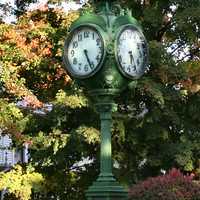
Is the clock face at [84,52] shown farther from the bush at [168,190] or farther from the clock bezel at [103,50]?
the bush at [168,190]

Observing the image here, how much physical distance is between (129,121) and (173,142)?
1355mm

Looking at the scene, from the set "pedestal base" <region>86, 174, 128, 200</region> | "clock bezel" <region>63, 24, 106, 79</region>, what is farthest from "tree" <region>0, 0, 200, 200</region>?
"pedestal base" <region>86, 174, 128, 200</region>

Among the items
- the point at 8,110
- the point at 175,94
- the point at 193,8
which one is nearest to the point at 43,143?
the point at 8,110

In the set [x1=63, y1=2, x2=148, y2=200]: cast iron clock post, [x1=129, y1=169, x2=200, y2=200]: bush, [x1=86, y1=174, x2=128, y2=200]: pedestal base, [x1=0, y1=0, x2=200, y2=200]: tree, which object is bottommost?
[x1=86, y1=174, x2=128, y2=200]: pedestal base

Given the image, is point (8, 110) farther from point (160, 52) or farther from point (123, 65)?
point (123, 65)

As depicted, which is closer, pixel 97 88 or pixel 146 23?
pixel 97 88

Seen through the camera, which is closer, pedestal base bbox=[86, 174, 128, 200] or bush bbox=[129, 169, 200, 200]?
pedestal base bbox=[86, 174, 128, 200]

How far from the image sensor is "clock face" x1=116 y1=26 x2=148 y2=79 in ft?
18.8

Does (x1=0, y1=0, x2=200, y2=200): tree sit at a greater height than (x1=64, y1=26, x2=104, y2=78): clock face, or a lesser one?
greater

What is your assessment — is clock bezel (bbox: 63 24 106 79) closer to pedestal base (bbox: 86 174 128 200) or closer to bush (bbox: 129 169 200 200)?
pedestal base (bbox: 86 174 128 200)

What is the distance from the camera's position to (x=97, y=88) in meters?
5.81

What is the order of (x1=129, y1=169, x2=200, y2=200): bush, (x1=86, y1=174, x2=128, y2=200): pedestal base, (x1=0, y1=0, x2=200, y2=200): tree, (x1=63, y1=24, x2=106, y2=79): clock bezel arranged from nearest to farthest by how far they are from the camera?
(x1=86, y1=174, x2=128, y2=200): pedestal base < (x1=63, y1=24, x2=106, y2=79): clock bezel < (x1=129, y1=169, x2=200, y2=200): bush < (x1=0, y1=0, x2=200, y2=200): tree

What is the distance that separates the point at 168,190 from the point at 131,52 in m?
3.81

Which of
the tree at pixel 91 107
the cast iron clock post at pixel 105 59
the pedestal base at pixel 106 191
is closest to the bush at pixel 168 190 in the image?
the cast iron clock post at pixel 105 59
